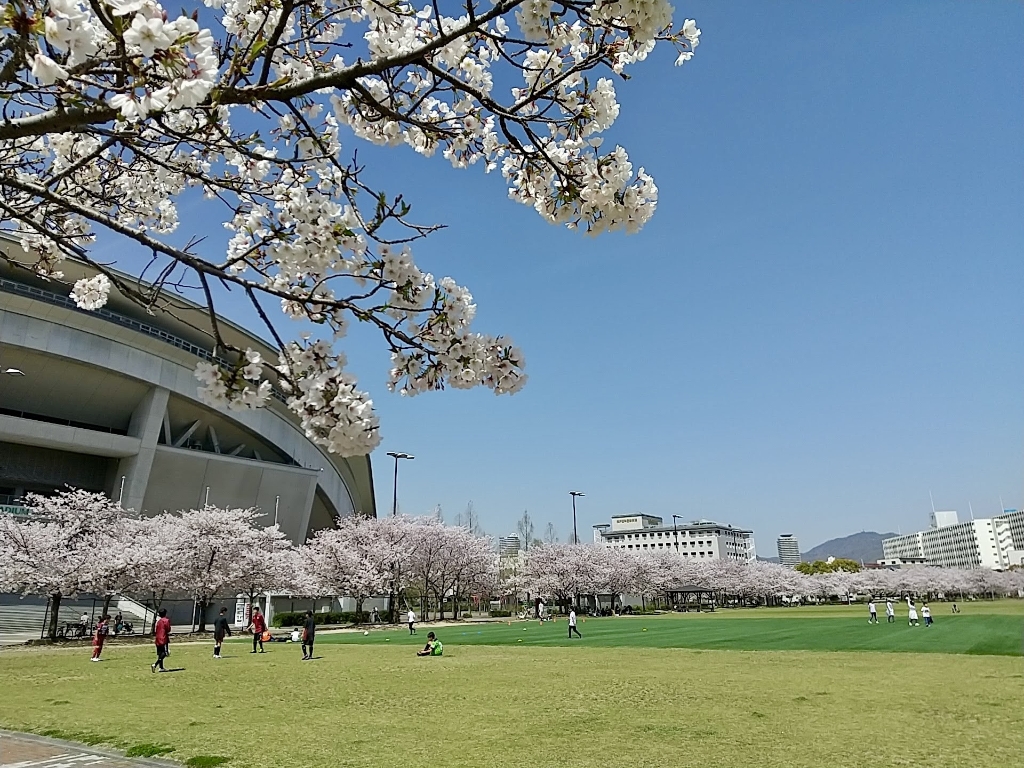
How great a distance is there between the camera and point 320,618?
48.6m

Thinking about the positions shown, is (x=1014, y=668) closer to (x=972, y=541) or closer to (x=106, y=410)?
(x=106, y=410)

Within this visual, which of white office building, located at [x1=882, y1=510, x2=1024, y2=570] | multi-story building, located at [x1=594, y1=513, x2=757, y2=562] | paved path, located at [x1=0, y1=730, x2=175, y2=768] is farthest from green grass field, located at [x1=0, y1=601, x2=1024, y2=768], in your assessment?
multi-story building, located at [x1=594, y1=513, x2=757, y2=562]

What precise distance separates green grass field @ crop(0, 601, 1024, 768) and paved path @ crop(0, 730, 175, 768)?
37cm

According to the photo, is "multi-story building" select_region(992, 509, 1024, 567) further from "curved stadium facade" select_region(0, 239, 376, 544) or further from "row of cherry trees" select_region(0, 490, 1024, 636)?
"curved stadium facade" select_region(0, 239, 376, 544)

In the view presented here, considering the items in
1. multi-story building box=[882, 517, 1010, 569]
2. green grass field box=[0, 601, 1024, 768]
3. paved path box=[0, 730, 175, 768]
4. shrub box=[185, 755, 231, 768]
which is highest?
multi-story building box=[882, 517, 1010, 569]

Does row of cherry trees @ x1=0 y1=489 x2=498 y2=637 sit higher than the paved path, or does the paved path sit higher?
row of cherry trees @ x1=0 y1=489 x2=498 y2=637

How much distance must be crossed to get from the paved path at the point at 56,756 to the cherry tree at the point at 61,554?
2435cm

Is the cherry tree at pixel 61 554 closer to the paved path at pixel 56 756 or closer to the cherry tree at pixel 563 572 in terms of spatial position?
the paved path at pixel 56 756

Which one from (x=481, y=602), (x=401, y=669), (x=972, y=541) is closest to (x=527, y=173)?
(x=401, y=669)

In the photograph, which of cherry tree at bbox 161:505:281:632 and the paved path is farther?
cherry tree at bbox 161:505:281:632

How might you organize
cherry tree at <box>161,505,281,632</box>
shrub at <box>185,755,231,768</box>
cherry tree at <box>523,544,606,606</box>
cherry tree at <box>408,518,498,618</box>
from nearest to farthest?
shrub at <box>185,755,231,768</box>, cherry tree at <box>161,505,281,632</box>, cherry tree at <box>408,518,498,618</box>, cherry tree at <box>523,544,606,606</box>

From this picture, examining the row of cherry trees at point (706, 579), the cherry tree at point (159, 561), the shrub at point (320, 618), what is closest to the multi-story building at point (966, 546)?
the row of cherry trees at point (706, 579)

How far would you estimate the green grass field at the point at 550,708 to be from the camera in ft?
26.0

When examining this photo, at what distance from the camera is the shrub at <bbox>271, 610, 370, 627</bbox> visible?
45719 millimetres
